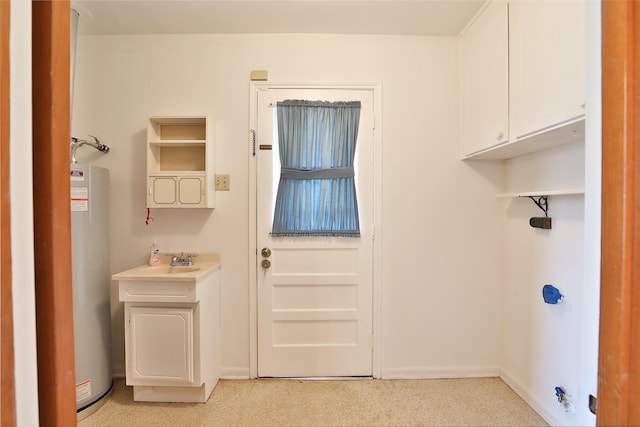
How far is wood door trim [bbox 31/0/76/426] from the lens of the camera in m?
0.45

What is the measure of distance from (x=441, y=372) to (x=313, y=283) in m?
1.22

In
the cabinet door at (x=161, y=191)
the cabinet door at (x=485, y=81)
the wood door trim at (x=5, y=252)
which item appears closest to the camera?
the wood door trim at (x=5, y=252)

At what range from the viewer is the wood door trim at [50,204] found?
0.45 meters

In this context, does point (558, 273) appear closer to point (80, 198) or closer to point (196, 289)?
point (196, 289)

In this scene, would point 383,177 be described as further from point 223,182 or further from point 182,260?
point 182,260

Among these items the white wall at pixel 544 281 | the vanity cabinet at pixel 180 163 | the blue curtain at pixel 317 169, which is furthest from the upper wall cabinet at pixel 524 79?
the vanity cabinet at pixel 180 163

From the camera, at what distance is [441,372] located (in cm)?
226

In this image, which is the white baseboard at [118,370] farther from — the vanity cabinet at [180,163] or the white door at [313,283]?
the vanity cabinet at [180,163]

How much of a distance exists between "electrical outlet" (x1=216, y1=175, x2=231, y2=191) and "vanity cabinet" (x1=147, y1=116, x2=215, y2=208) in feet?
0.16

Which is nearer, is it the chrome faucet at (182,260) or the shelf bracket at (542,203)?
the shelf bracket at (542,203)

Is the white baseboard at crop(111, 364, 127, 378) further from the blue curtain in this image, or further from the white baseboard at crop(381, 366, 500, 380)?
the white baseboard at crop(381, 366, 500, 380)

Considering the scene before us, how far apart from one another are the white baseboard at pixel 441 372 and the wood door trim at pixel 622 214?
1971mm

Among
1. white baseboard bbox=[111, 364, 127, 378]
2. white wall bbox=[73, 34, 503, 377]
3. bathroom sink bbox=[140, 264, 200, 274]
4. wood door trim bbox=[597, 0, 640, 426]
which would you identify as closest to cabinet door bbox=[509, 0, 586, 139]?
white wall bbox=[73, 34, 503, 377]

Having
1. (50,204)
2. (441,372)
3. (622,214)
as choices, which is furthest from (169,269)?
(622,214)
